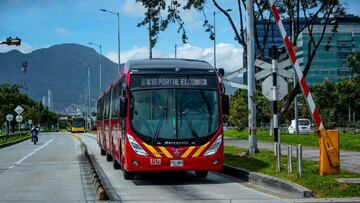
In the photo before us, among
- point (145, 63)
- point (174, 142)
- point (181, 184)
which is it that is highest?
point (145, 63)

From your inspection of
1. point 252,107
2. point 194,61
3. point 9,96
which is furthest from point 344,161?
point 9,96

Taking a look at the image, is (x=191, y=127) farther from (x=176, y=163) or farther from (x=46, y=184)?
(x=46, y=184)

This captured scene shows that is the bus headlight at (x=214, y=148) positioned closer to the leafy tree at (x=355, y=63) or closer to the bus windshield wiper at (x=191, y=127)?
the bus windshield wiper at (x=191, y=127)

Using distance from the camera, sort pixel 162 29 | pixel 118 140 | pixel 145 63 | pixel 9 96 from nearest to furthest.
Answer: pixel 145 63
pixel 118 140
pixel 162 29
pixel 9 96

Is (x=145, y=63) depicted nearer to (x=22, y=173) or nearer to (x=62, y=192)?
(x=62, y=192)

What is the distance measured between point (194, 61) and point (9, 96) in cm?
8106

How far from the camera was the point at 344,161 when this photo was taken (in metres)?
18.9

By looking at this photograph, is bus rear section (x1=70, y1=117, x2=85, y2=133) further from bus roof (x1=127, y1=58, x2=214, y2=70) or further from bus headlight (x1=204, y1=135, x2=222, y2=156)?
bus headlight (x1=204, y1=135, x2=222, y2=156)

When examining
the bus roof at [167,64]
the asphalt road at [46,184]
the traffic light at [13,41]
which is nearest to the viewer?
the asphalt road at [46,184]

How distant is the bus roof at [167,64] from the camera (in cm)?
1634

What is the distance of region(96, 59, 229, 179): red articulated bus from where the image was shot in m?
15.2

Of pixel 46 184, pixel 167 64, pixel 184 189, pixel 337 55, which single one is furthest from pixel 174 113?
pixel 337 55

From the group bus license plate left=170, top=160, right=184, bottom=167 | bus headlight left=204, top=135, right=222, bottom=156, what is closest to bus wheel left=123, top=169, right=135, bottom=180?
bus license plate left=170, top=160, right=184, bottom=167

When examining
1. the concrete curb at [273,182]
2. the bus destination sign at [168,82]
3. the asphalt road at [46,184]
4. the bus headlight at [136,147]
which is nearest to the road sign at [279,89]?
the bus destination sign at [168,82]
